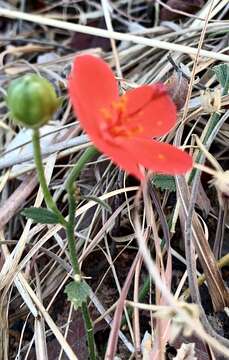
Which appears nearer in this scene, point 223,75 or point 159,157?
point 159,157

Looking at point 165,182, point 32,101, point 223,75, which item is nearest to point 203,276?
point 165,182

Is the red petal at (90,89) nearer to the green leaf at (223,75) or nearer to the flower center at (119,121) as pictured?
the flower center at (119,121)

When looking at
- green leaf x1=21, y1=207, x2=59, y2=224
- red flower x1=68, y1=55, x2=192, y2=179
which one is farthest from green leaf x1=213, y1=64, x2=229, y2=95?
green leaf x1=21, y1=207, x2=59, y2=224

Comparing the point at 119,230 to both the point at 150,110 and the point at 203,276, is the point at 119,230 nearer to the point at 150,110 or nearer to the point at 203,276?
the point at 203,276

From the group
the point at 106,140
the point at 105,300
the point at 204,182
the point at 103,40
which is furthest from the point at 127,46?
the point at 106,140

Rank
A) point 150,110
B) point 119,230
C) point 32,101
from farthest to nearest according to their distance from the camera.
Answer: point 119,230, point 150,110, point 32,101

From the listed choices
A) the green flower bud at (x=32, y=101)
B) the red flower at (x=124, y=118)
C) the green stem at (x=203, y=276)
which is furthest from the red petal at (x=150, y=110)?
the green stem at (x=203, y=276)

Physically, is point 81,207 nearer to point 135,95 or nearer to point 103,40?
point 135,95
